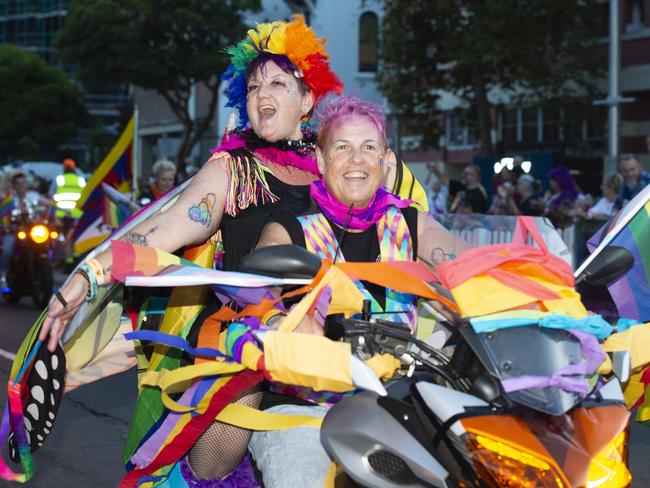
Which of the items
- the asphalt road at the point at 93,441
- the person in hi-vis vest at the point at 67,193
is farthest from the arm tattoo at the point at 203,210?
the person in hi-vis vest at the point at 67,193

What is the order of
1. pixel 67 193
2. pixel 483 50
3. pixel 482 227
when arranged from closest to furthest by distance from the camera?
1. pixel 482 227
2. pixel 67 193
3. pixel 483 50

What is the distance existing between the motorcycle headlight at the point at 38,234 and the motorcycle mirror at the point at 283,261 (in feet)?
39.3

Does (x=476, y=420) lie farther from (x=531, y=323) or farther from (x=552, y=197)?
(x=552, y=197)

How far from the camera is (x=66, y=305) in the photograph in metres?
3.34

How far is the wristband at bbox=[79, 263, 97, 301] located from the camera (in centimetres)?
337

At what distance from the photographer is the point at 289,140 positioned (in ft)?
13.9

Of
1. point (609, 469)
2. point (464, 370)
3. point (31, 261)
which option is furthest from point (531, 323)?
point (31, 261)

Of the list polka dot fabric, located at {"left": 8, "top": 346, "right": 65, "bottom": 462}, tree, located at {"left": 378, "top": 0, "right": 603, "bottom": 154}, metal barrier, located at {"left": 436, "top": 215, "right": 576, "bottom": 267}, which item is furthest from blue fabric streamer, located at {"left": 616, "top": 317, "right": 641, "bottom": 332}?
tree, located at {"left": 378, "top": 0, "right": 603, "bottom": 154}

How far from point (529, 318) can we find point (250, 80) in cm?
195

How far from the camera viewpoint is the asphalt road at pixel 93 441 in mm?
5953

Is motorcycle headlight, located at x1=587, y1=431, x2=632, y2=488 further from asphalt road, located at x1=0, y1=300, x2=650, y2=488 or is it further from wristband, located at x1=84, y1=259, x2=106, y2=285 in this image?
asphalt road, located at x1=0, y1=300, x2=650, y2=488

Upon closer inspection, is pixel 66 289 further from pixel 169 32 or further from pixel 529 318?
pixel 169 32

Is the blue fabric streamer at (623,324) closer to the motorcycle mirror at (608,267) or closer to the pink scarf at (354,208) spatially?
the motorcycle mirror at (608,267)

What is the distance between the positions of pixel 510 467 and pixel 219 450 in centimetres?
129
